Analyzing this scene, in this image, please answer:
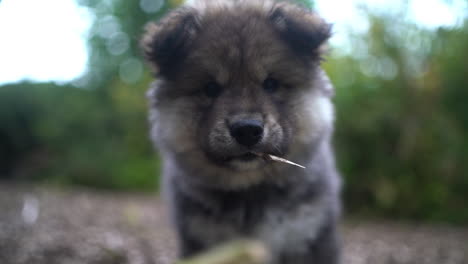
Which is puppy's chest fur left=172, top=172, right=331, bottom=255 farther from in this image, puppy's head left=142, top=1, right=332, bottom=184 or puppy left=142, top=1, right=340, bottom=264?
puppy's head left=142, top=1, right=332, bottom=184

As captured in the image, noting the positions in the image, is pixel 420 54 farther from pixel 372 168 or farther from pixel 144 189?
pixel 144 189

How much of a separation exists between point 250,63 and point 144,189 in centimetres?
671

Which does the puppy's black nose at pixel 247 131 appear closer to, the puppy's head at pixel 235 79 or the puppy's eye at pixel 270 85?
the puppy's head at pixel 235 79

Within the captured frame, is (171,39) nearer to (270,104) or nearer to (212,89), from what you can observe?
(212,89)

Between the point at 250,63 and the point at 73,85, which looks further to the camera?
the point at 73,85

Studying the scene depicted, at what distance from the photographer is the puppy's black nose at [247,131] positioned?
7.07 feet

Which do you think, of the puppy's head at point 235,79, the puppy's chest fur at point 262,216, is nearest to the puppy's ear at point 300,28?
the puppy's head at point 235,79

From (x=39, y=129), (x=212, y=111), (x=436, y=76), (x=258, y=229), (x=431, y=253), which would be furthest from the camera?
(x=39, y=129)

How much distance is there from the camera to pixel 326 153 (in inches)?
119

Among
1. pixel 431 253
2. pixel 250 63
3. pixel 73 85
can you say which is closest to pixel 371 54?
pixel 431 253

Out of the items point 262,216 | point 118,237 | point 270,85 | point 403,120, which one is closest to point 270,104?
point 270,85

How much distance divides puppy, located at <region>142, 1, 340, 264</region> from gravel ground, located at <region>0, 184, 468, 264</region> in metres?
1.05

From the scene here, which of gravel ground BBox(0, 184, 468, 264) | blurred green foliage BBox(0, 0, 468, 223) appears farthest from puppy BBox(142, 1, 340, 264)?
blurred green foliage BBox(0, 0, 468, 223)

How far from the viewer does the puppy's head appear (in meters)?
2.36
